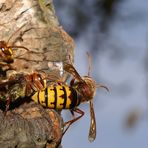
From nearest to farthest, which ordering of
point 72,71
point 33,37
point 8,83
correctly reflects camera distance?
point 8,83
point 33,37
point 72,71

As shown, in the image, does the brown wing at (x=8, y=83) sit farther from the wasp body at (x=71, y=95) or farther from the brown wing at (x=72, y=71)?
the brown wing at (x=72, y=71)

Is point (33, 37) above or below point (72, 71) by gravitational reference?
above

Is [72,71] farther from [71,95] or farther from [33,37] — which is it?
[33,37]

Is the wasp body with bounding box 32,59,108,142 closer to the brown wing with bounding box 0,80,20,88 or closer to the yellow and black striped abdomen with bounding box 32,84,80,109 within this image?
the yellow and black striped abdomen with bounding box 32,84,80,109

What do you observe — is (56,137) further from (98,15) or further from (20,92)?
(98,15)

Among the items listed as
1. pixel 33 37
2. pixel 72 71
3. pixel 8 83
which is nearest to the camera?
pixel 8 83

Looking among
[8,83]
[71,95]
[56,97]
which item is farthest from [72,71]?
[8,83]

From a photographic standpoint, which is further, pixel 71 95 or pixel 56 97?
pixel 71 95

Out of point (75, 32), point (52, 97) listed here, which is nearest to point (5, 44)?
point (52, 97)

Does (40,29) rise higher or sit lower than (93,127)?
higher
